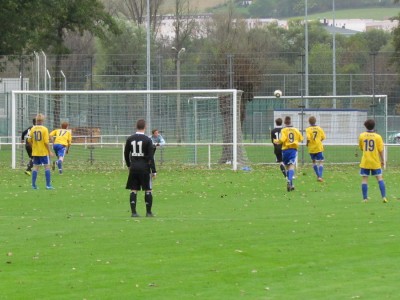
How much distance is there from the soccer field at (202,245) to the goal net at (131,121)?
38.1 feet

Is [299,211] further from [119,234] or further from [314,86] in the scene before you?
[314,86]

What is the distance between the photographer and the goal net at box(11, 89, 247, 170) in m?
39.1

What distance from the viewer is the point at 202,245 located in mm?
15984

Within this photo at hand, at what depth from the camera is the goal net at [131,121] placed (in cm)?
3912

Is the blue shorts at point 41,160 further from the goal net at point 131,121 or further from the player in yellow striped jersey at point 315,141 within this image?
the goal net at point 131,121

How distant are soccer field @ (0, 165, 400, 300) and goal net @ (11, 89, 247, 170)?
1161 cm

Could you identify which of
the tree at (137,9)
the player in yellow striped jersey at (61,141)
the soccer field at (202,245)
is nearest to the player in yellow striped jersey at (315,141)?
the soccer field at (202,245)

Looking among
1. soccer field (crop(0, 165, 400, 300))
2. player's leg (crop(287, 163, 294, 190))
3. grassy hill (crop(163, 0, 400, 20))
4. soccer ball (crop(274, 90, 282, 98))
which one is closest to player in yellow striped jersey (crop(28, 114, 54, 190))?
soccer field (crop(0, 165, 400, 300))

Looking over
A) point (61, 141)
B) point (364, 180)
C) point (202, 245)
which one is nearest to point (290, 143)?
point (364, 180)

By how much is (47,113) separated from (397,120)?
17.0 metres

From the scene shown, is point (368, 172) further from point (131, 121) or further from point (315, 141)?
point (131, 121)

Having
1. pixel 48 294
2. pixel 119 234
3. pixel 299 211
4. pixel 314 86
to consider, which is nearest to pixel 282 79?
pixel 314 86

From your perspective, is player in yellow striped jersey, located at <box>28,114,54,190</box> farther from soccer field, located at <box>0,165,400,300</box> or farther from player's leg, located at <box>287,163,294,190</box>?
player's leg, located at <box>287,163,294,190</box>

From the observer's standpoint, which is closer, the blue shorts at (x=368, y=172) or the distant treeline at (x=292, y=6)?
the blue shorts at (x=368, y=172)
